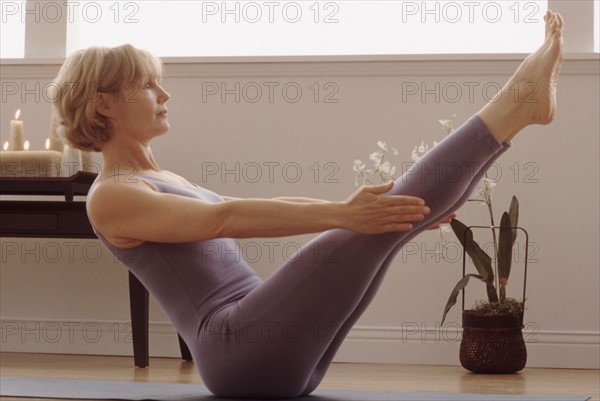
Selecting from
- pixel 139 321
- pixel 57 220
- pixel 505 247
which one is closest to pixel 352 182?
pixel 505 247

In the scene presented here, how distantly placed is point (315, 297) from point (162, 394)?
0.49 meters

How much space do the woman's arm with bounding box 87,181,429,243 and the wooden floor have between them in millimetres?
777

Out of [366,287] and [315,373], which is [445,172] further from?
[315,373]

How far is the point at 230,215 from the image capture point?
4.88 feet

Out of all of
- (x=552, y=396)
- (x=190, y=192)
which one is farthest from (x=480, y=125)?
(x=552, y=396)

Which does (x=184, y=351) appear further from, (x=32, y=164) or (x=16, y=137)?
(x=16, y=137)

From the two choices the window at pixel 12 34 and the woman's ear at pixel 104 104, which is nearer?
the woman's ear at pixel 104 104

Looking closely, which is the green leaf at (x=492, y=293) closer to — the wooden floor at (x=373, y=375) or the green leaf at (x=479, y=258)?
the green leaf at (x=479, y=258)

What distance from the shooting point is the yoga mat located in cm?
177

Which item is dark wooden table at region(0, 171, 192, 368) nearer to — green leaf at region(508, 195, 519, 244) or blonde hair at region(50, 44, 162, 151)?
blonde hair at region(50, 44, 162, 151)

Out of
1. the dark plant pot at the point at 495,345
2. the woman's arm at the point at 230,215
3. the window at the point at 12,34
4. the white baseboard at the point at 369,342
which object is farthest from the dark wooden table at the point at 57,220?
the woman's arm at the point at 230,215

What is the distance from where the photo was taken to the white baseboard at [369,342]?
2.84 m

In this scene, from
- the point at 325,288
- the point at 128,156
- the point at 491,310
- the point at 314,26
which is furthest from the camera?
the point at 314,26

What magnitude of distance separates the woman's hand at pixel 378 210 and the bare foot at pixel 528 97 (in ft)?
0.61
